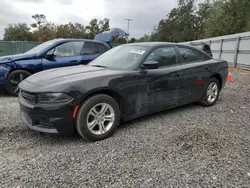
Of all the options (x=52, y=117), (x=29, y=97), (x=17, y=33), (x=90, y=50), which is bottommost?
→ (x=52, y=117)

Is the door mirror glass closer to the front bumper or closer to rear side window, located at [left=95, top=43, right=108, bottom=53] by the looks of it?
rear side window, located at [left=95, top=43, right=108, bottom=53]

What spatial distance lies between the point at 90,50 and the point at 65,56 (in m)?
0.89

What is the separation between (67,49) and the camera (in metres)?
6.02

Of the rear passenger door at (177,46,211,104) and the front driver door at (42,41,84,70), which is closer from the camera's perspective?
the rear passenger door at (177,46,211,104)

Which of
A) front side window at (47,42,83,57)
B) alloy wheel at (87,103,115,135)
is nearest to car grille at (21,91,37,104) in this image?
alloy wheel at (87,103,115,135)

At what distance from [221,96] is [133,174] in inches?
169

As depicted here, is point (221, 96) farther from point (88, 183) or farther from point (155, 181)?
point (88, 183)

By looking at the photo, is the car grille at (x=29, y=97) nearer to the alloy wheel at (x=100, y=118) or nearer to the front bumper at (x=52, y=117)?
the front bumper at (x=52, y=117)

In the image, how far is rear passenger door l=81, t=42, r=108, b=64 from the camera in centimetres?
621

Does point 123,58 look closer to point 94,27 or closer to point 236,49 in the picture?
point 236,49

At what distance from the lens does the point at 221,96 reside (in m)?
5.52

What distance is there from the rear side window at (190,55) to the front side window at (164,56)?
0.27 m

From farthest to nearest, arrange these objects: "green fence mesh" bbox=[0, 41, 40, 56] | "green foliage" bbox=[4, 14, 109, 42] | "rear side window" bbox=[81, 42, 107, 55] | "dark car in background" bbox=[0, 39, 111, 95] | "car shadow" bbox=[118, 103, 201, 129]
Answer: "green foliage" bbox=[4, 14, 109, 42], "green fence mesh" bbox=[0, 41, 40, 56], "rear side window" bbox=[81, 42, 107, 55], "dark car in background" bbox=[0, 39, 111, 95], "car shadow" bbox=[118, 103, 201, 129]

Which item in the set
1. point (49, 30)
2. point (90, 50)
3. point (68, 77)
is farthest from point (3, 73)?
point (49, 30)
